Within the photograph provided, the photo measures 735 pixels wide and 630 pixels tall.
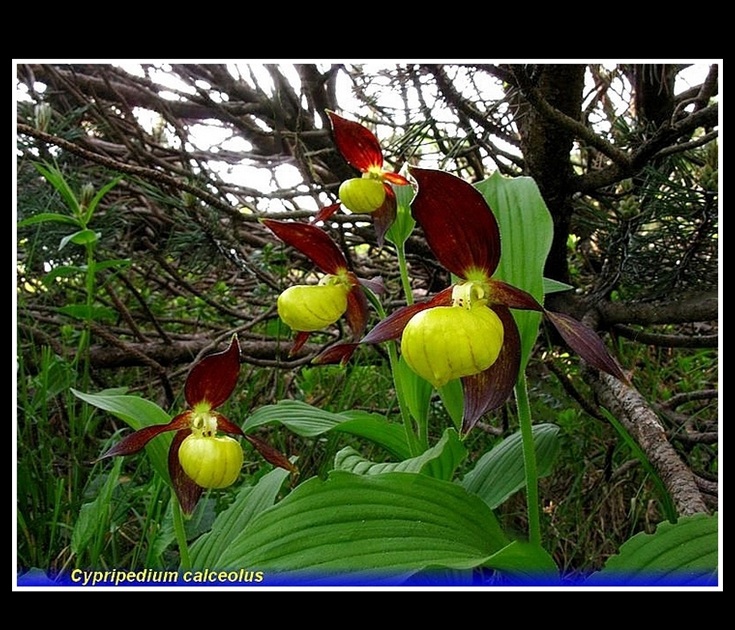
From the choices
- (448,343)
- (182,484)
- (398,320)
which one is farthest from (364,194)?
(182,484)

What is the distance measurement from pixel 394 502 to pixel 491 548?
146 millimetres

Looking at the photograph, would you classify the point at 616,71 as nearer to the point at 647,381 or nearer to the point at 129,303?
the point at 647,381

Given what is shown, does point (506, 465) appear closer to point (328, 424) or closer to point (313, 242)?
point (328, 424)

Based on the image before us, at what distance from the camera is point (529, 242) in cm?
71

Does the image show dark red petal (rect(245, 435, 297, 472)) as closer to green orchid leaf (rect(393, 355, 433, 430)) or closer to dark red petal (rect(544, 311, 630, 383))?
green orchid leaf (rect(393, 355, 433, 430))

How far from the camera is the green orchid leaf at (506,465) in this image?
2.85 feet

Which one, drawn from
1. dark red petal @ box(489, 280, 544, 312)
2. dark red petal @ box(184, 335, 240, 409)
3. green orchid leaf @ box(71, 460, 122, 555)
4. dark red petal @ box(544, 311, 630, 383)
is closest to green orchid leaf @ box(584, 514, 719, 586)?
dark red petal @ box(544, 311, 630, 383)

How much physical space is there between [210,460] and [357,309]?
0.39 m

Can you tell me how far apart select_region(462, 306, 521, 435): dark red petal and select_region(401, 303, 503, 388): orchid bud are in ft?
0.26

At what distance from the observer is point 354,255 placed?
1.84 meters

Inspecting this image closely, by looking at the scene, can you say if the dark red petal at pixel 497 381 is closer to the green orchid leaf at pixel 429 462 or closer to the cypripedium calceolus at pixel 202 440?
the green orchid leaf at pixel 429 462

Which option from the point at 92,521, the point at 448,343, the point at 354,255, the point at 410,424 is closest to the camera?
the point at 448,343

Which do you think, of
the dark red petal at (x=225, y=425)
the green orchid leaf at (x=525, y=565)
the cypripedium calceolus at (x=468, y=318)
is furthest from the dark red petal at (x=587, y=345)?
the dark red petal at (x=225, y=425)
